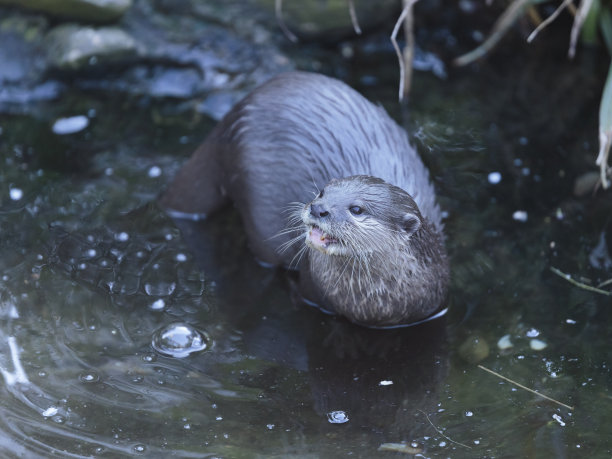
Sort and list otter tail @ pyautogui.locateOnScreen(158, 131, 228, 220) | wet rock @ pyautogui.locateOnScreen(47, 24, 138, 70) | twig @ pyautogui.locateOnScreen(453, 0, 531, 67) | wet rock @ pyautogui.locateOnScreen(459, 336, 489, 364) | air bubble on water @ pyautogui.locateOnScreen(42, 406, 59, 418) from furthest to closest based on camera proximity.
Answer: wet rock @ pyautogui.locateOnScreen(47, 24, 138, 70), twig @ pyautogui.locateOnScreen(453, 0, 531, 67), otter tail @ pyautogui.locateOnScreen(158, 131, 228, 220), wet rock @ pyautogui.locateOnScreen(459, 336, 489, 364), air bubble on water @ pyautogui.locateOnScreen(42, 406, 59, 418)

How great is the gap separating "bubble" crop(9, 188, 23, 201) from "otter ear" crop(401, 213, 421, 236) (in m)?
1.52

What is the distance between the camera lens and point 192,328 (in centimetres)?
266

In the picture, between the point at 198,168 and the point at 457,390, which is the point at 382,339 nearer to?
the point at 457,390

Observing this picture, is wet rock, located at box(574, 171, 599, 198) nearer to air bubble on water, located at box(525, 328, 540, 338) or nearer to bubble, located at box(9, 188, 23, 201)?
air bubble on water, located at box(525, 328, 540, 338)

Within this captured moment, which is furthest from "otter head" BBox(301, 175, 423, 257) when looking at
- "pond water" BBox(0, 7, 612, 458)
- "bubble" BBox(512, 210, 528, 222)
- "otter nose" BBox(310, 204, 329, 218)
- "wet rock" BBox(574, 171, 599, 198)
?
"wet rock" BBox(574, 171, 599, 198)

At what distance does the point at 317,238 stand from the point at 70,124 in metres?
1.68

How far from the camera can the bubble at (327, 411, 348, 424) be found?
236cm

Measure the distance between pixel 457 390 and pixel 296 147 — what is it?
0.99 metres

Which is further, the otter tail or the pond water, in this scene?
the otter tail

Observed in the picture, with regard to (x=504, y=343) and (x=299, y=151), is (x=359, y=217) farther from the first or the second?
(x=504, y=343)

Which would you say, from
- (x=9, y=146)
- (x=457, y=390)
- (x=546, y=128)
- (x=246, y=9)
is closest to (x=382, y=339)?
(x=457, y=390)

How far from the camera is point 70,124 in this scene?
12.1 ft

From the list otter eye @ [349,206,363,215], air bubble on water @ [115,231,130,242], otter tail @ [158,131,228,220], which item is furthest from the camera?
otter tail @ [158,131,228,220]

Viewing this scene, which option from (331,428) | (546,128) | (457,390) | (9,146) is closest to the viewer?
(331,428)
